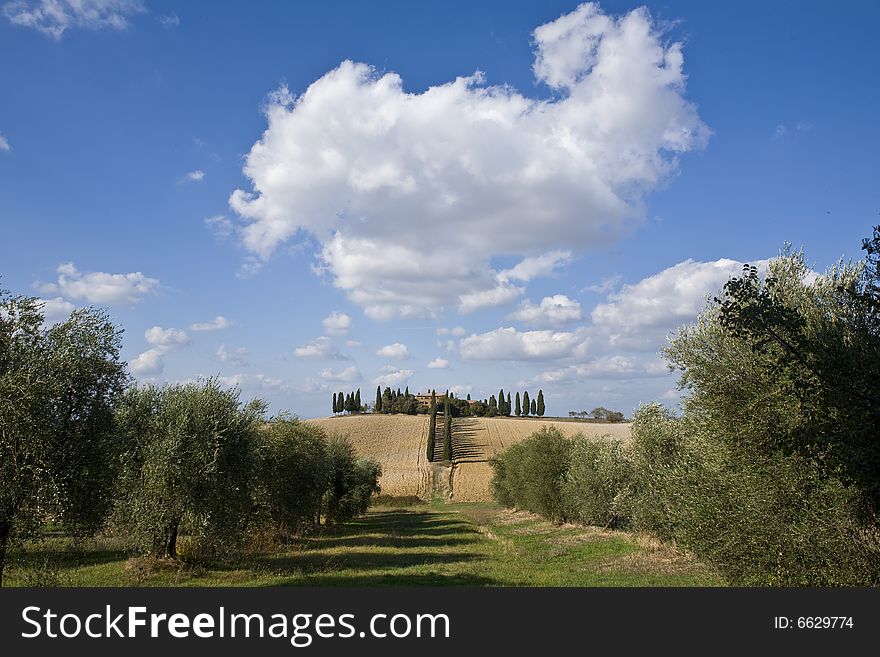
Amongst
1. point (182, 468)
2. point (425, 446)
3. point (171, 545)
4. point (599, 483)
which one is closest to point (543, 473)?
point (599, 483)

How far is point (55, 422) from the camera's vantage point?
17.1 m

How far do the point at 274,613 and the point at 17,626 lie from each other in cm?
549

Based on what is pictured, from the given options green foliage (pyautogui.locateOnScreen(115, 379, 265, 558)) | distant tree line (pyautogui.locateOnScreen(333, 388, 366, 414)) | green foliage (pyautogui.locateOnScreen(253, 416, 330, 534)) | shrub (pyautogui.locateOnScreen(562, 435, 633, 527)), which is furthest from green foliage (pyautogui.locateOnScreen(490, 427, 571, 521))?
distant tree line (pyautogui.locateOnScreen(333, 388, 366, 414))

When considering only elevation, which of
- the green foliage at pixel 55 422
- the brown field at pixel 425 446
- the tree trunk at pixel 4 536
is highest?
the green foliage at pixel 55 422

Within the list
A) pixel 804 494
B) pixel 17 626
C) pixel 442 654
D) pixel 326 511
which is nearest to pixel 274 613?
pixel 442 654

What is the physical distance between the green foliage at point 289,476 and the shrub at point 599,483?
20.8 m

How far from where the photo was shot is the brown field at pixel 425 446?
96125 mm

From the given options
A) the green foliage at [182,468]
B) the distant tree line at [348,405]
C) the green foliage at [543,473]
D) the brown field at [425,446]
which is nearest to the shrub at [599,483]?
the green foliage at [543,473]

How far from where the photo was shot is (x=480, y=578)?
85.0ft

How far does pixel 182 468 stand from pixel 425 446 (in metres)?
102

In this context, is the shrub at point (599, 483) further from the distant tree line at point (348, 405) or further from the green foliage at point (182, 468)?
the distant tree line at point (348, 405)

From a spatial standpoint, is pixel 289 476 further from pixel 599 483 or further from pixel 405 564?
pixel 599 483

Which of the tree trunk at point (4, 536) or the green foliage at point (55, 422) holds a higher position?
the green foliage at point (55, 422)

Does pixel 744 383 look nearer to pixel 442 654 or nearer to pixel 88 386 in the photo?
pixel 442 654
